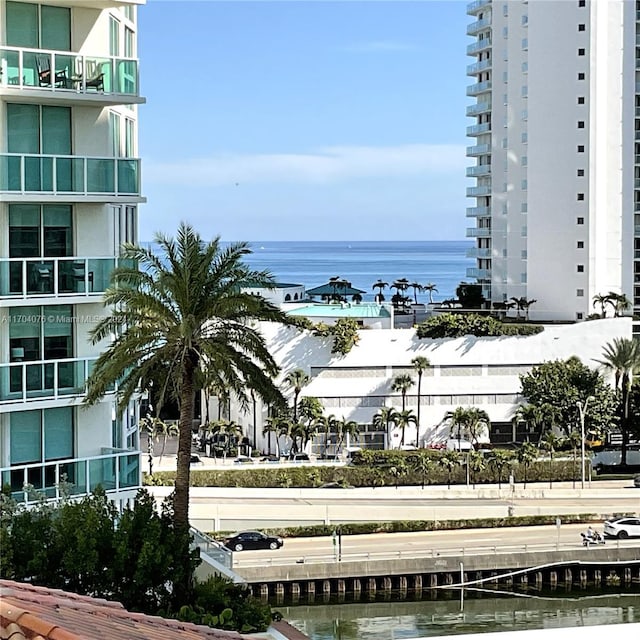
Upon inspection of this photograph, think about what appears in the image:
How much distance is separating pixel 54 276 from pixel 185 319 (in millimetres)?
2835

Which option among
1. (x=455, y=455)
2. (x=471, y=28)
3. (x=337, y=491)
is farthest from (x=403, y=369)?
(x=471, y=28)

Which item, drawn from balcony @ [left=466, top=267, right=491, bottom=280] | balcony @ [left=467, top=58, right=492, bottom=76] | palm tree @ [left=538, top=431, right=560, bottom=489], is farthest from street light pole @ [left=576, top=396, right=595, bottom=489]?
balcony @ [left=467, top=58, right=492, bottom=76]

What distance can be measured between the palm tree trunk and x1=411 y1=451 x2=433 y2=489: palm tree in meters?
30.8

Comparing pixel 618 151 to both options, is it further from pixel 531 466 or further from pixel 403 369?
pixel 531 466

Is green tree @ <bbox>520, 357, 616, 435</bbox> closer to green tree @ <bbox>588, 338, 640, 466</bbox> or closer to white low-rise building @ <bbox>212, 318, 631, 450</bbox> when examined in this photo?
green tree @ <bbox>588, 338, 640, 466</bbox>

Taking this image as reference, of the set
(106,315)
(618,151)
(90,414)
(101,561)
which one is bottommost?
(101,561)

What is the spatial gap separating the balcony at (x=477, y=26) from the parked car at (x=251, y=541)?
46.3 m

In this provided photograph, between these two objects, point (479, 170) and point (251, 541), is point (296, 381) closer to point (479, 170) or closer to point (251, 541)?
point (251, 541)

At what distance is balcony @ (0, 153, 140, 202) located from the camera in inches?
779

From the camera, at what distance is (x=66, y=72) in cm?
2014

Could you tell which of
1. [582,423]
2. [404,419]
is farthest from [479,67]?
[582,423]

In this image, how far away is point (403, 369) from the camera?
206ft

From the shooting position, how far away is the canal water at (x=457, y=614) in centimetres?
3709

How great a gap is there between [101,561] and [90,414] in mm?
2792
